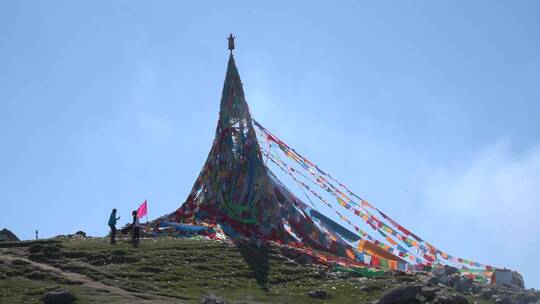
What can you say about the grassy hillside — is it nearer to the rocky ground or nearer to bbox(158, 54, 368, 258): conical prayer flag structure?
the rocky ground

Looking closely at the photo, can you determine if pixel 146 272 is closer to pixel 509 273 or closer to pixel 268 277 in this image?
pixel 268 277

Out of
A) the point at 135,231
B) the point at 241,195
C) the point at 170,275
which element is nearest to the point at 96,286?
the point at 170,275

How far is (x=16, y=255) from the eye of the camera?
47188 mm

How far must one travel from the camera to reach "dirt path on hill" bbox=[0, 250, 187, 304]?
126 feet

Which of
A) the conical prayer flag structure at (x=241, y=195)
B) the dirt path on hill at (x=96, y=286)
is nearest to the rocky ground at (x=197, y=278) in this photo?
the dirt path on hill at (x=96, y=286)

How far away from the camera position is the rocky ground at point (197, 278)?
38469mm

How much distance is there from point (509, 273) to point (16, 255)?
1056 inches

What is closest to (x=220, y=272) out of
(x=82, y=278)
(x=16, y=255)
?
(x=82, y=278)

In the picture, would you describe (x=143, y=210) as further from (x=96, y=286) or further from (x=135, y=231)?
(x=96, y=286)

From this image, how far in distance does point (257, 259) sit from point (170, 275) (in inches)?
279

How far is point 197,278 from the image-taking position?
44.5 meters

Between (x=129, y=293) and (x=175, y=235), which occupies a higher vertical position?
(x=175, y=235)

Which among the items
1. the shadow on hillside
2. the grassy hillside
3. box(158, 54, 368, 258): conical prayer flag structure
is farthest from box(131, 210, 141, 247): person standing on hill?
box(158, 54, 368, 258): conical prayer flag structure

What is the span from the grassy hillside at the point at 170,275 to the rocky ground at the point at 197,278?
0.15 ft
